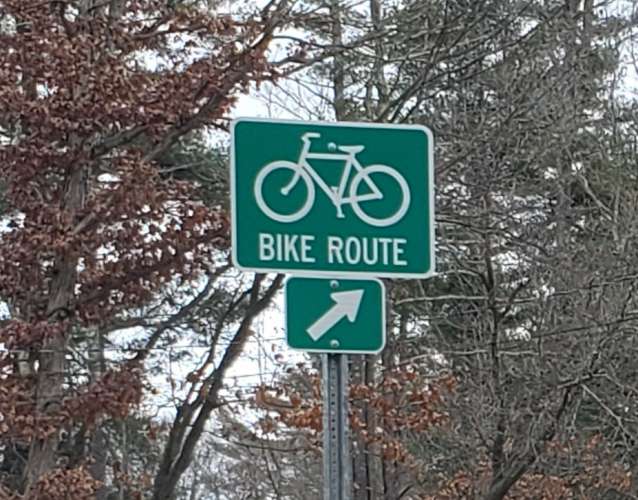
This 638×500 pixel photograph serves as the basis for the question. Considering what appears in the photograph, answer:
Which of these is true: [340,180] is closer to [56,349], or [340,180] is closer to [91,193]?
[56,349]

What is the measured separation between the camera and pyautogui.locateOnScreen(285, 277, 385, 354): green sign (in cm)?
257

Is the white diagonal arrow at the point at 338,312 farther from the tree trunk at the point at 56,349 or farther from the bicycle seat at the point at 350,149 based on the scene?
the tree trunk at the point at 56,349

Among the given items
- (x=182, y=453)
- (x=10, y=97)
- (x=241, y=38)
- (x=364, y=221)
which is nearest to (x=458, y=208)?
(x=241, y=38)

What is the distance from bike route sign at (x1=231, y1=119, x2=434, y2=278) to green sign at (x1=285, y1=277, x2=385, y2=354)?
0.03 metres

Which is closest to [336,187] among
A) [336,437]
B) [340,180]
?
[340,180]

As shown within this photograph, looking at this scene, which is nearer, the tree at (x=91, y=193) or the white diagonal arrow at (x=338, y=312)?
the white diagonal arrow at (x=338, y=312)

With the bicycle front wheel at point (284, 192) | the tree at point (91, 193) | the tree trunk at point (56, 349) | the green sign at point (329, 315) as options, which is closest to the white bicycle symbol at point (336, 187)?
the bicycle front wheel at point (284, 192)

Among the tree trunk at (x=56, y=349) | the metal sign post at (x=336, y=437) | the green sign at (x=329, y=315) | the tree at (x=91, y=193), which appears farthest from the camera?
the tree trunk at (x=56, y=349)

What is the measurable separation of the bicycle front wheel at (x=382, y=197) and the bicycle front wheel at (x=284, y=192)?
0.34 ft

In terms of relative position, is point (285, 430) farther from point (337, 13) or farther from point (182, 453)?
point (337, 13)

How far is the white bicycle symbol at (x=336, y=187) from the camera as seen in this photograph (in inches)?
100

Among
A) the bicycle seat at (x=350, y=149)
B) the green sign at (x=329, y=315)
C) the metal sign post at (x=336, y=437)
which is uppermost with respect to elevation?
the bicycle seat at (x=350, y=149)

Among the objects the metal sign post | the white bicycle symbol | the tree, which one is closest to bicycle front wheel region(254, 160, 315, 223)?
the white bicycle symbol

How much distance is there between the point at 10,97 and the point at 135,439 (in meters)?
7.81
